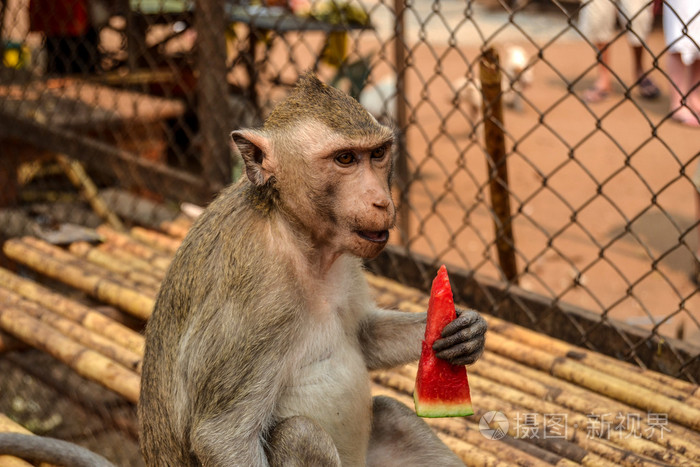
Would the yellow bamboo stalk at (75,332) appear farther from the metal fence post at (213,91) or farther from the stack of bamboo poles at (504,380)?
the metal fence post at (213,91)

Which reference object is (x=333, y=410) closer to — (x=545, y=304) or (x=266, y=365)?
(x=266, y=365)

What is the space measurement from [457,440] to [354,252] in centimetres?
91

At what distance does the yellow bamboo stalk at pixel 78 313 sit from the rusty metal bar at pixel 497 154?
5.24ft

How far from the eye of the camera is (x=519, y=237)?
6914 mm

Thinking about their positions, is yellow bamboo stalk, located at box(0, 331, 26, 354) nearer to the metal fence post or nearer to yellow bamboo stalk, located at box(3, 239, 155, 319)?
yellow bamboo stalk, located at box(3, 239, 155, 319)

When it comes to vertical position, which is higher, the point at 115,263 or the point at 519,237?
the point at 519,237

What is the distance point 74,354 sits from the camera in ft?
11.3

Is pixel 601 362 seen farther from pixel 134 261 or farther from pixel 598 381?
pixel 134 261

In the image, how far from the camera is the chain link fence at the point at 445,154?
3.59 metres

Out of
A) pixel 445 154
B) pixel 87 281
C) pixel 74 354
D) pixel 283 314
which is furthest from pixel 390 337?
pixel 445 154

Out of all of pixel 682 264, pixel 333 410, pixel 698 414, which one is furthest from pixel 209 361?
pixel 682 264

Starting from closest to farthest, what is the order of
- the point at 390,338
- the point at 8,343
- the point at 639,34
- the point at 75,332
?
the point at 390,338
the point at 75,332
the point at 8,343
the point at 639,34

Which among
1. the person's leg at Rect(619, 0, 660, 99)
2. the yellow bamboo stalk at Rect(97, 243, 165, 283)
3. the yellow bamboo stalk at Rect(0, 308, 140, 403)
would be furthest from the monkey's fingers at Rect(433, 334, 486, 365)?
the person's leg at Rect(619, 0, 660, 99)

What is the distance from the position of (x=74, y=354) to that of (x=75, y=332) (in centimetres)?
20
